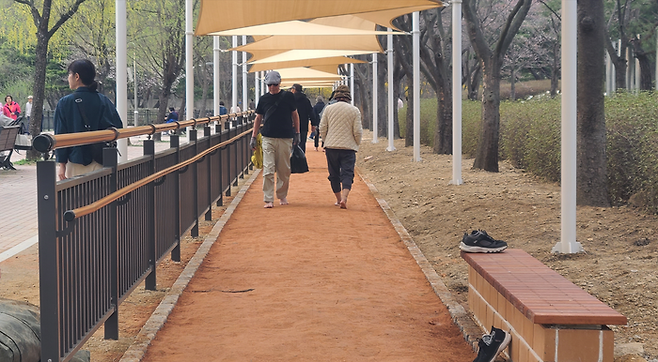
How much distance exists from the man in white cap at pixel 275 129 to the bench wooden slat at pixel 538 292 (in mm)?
6834

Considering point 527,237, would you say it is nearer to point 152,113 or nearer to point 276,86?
point 276,86

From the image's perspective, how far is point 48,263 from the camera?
4.15 meters

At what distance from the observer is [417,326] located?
6.09 metres

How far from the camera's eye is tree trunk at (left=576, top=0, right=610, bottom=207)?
393 inches


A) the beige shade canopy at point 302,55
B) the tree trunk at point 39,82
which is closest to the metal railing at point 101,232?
the beige shade canopy at point 302,55

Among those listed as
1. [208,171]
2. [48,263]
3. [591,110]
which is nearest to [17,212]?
[208,171]

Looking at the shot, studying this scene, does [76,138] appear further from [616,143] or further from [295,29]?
[295,29]

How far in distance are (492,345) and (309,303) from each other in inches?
81.7

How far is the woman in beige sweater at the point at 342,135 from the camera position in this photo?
12.9 metres

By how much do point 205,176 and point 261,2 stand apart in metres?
2.26

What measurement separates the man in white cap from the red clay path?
78.3 inches

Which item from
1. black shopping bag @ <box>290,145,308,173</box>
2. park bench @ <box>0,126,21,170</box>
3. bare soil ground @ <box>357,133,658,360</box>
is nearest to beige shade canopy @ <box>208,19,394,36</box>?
black shopping bag @ <box>290,145,308,173</box>

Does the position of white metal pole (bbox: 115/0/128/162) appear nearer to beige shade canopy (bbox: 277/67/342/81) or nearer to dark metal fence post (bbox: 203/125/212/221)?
dark metal fence post (bbox: 203/125/212/221)

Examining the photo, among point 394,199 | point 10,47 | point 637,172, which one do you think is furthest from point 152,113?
point 637,172
